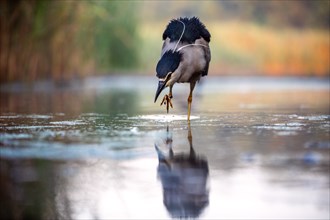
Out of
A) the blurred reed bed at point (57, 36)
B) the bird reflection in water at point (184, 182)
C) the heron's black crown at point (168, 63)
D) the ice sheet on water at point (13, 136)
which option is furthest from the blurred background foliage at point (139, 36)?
the bird reflection in water at point (184, 182)

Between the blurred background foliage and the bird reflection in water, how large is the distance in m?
10.4

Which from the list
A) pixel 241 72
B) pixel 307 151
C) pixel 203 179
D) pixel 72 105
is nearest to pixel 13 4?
pixel 72 105

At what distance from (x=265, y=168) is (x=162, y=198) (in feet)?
4.16

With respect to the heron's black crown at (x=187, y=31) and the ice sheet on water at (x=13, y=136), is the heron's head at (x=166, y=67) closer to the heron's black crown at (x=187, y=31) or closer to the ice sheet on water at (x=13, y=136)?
the heron's black crown at (x=187, y=31)

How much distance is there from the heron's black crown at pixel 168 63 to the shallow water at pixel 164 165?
1.87ft

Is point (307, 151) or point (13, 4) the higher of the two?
point (13, 4)

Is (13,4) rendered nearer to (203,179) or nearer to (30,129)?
(30,129)

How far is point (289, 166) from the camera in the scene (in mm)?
6188

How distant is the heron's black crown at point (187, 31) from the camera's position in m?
9.22

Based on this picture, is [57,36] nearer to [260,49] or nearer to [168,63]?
[168,63]

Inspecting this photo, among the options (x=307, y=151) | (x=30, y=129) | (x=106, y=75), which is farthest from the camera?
(x=106, y=75)

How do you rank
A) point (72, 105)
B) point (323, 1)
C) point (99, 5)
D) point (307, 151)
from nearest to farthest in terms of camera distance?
point (307, 151) → point (72, 105) → point (99, 5) → point (323, 1)

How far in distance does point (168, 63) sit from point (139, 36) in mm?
17589

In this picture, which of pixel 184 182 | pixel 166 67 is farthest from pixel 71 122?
pixel 184 182
